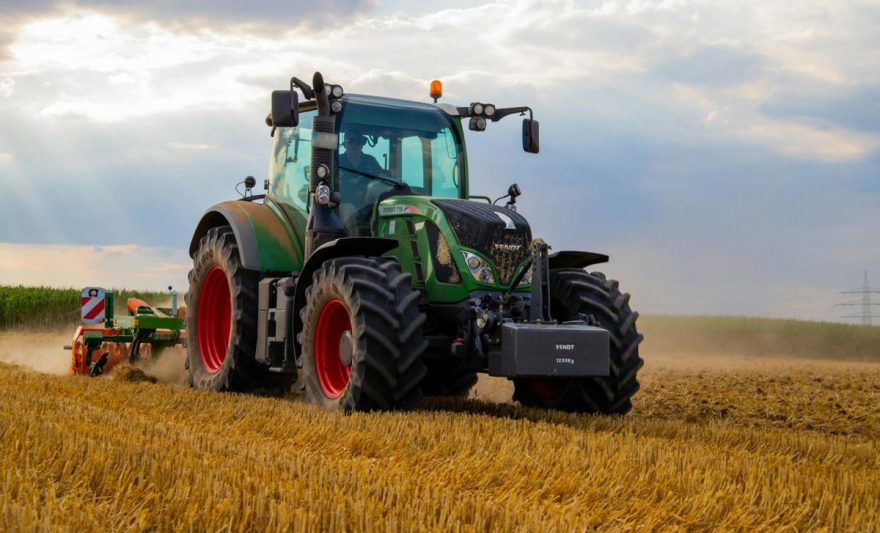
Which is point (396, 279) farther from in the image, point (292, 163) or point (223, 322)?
point (223, 322)

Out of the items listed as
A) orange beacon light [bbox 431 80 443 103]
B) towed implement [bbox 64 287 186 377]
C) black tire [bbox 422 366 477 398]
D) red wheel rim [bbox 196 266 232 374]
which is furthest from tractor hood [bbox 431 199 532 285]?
towed implement [bbox 64 287 186 377]

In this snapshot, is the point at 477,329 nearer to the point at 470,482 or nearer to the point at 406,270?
the point at 406,270

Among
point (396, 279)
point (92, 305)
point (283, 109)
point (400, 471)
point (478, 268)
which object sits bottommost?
point (400, 471)

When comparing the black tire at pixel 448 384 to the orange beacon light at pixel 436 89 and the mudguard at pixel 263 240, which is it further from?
the orange beacon light at pixel 436 89

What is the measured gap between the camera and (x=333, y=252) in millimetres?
8367

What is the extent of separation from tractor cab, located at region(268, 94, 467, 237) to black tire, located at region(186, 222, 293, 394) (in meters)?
0.82

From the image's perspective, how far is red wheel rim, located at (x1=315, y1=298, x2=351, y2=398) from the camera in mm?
8227

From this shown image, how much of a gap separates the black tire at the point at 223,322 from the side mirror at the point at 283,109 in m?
1.97

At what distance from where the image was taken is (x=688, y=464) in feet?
18.2

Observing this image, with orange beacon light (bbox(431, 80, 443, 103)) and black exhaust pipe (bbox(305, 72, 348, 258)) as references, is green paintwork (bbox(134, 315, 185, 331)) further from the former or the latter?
orange beacon light (bbox(431, 80, 443, 103))

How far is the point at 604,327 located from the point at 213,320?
4.44m

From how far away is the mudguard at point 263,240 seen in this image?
9.52 m

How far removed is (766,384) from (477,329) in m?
6.46

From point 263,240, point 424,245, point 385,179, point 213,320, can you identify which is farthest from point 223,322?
point 424,245
